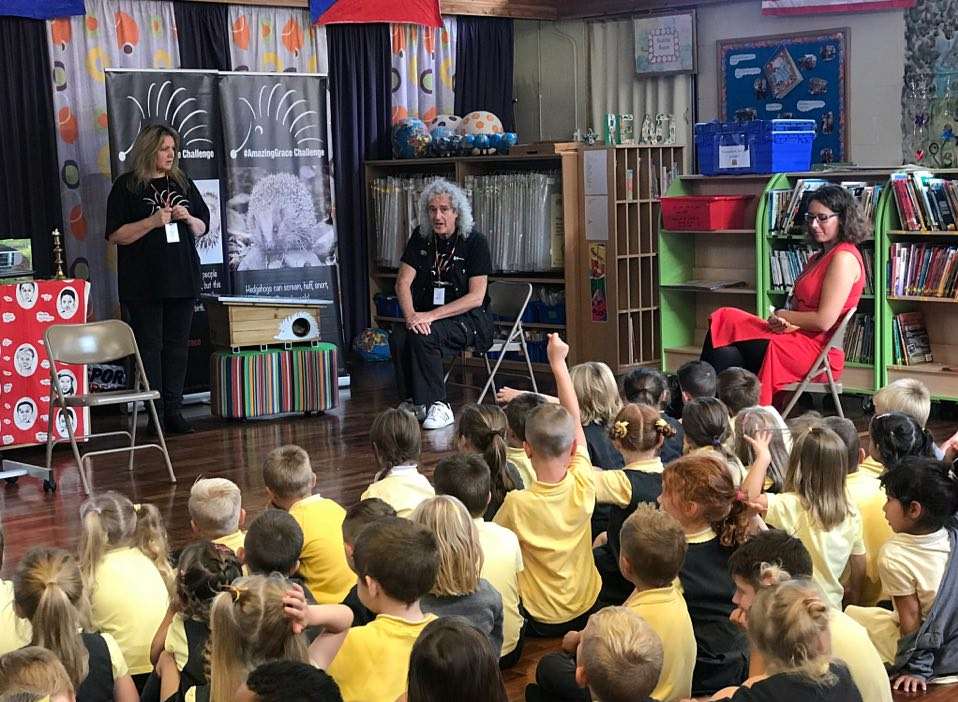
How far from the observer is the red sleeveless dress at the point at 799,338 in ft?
21.2

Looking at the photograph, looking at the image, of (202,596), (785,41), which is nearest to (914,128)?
(785,41)

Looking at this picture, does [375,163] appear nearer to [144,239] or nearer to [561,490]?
[144,239]

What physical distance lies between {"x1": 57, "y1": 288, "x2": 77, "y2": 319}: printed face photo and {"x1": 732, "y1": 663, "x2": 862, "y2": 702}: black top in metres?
5.32

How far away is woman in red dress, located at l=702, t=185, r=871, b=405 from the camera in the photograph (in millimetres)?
6414

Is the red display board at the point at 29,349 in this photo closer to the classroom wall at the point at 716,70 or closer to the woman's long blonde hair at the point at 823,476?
the woman's long blonde hair at the point at 823,476

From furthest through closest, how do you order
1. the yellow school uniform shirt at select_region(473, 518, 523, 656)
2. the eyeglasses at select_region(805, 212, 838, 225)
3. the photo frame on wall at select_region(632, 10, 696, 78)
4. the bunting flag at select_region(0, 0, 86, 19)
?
the photo frame on wall at select_region(632, 10, 696, 78) → the bunting flag at select_region(0, 0, 86, 19) → the eyeglasses at select_region(805, 212, 838, 225) → the yellow school uniform shirt at select_region(473, 518, 523, 656)

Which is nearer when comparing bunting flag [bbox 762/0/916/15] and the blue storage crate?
the blue storage crate

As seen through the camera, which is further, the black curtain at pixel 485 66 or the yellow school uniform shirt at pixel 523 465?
the black curtain at pixel 485 66

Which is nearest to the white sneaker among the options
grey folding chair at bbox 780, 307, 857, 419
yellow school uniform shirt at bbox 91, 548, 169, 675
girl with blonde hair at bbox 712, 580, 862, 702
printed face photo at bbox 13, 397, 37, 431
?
grey folding chair at bbox 780, 307, 857, 419

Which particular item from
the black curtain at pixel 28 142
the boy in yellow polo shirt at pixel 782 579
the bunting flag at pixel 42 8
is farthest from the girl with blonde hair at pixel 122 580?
the bunting flag at pixel 42 8

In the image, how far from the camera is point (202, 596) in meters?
2.86

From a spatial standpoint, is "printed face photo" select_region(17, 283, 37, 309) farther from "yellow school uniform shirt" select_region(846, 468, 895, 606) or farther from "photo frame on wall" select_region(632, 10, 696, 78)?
"photo frame on wall" select_region(632, 10, 696, 78)

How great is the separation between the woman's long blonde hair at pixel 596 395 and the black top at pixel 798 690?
2209 mm

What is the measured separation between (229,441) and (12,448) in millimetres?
1149
